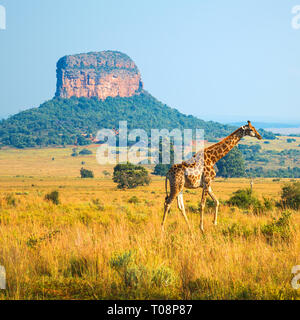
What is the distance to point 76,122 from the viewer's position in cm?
16688

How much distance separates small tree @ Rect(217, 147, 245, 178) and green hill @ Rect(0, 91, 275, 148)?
194 ft

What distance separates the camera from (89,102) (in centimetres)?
19738

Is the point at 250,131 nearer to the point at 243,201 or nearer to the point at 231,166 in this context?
the point at 243,201

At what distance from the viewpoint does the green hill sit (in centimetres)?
13038

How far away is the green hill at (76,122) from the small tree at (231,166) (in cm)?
5924

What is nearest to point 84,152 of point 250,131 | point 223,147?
point 223,147

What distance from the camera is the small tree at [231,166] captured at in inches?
2847

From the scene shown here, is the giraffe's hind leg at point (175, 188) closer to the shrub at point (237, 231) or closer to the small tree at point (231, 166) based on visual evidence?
the shrub at point (237, 231)

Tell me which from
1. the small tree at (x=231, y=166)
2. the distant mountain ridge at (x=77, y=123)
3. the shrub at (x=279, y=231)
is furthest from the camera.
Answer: the distant mountain ridge at (x=77, y=123)

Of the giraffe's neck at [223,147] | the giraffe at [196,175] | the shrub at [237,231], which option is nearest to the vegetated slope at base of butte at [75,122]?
the giraffe's neck at [223,147]

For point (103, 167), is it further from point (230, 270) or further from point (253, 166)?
point (230, 270)

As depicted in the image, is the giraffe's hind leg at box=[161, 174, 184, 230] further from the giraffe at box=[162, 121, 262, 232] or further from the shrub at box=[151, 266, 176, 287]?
the shrub at box=[151, 266, 176, 287]

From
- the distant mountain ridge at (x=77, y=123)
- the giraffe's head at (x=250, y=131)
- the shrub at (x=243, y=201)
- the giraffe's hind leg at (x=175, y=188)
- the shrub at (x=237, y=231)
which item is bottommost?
the shrub at (x=243, y=201)
